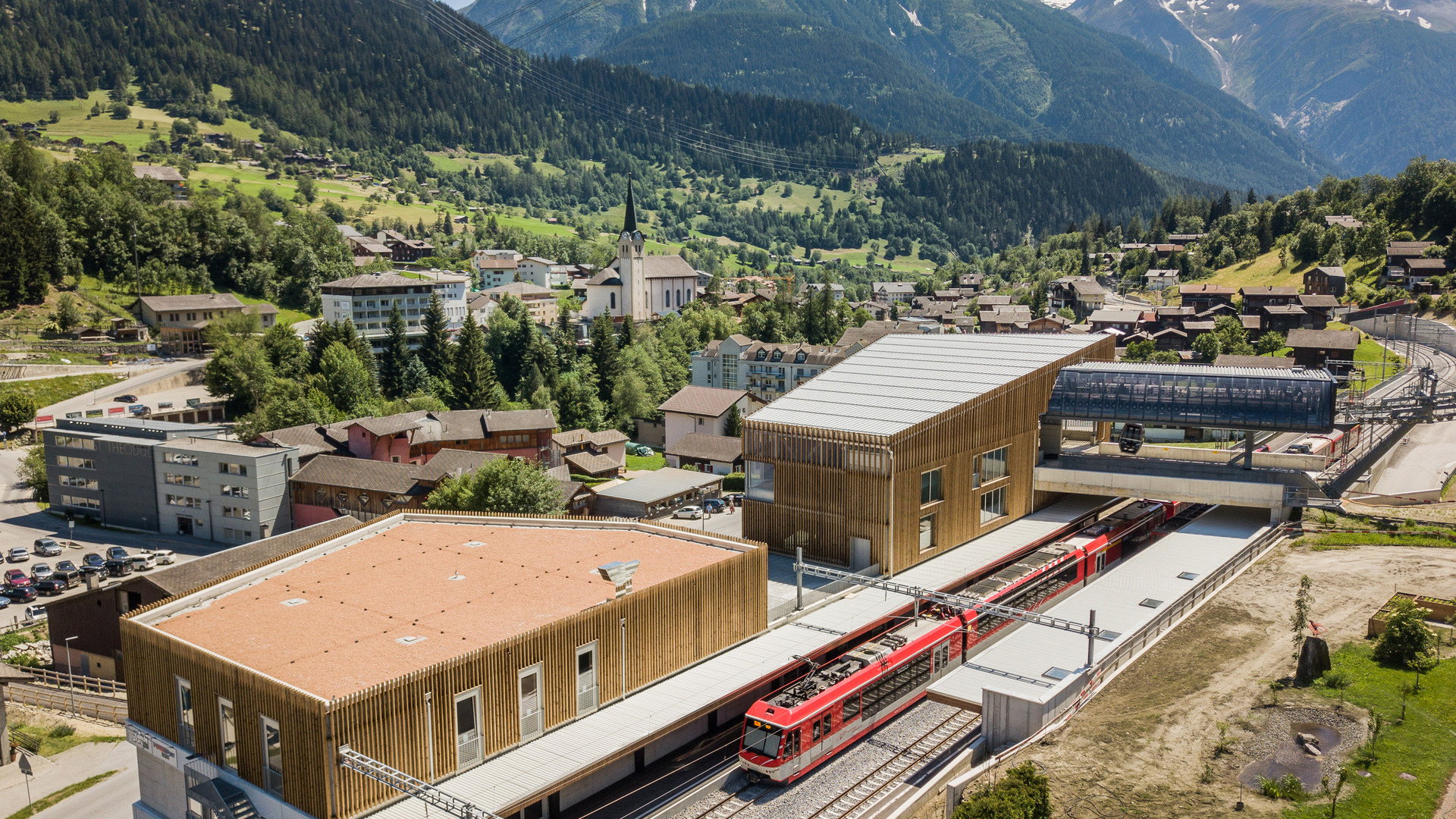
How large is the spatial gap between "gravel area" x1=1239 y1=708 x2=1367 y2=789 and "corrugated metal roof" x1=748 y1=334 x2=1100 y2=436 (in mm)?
13842

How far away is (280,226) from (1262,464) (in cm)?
10343

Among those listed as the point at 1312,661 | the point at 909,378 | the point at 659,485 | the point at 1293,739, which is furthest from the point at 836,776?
the point at 659,485

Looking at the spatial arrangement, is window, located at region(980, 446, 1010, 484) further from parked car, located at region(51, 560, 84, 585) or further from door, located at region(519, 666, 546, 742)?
parked car, located at region(51, 560, 84, 585)

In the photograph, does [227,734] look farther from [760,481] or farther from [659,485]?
[659,485]

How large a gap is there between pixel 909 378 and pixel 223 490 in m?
41.1

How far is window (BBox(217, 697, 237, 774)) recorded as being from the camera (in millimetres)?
20547

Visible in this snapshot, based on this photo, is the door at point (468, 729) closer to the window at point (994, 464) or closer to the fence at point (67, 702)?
the fence at point (67, 702)

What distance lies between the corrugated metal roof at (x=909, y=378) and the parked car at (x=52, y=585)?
35.9 metres

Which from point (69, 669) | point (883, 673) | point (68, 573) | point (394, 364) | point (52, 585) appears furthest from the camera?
point (394, 364)

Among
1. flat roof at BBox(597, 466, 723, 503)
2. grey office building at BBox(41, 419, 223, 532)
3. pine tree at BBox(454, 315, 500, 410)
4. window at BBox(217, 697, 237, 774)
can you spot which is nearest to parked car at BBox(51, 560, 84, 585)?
grey office building at BBox(41, 419, 223, 532)

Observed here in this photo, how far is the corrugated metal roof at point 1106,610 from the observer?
91.7ft

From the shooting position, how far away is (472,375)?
8131cm

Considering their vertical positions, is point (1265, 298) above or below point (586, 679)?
above

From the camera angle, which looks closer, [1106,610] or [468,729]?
[468,729]
